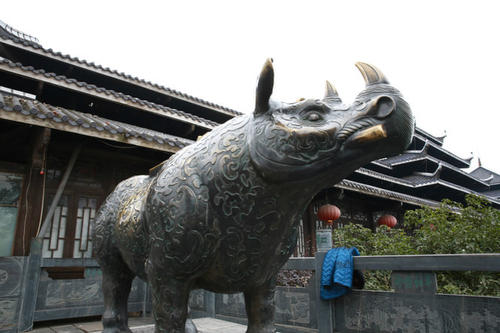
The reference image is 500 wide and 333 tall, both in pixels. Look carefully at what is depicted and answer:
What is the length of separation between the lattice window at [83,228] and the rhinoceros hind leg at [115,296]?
438 centimetres

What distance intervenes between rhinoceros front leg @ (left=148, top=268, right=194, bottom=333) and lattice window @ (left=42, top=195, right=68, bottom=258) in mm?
5140

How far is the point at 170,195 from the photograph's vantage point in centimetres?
136

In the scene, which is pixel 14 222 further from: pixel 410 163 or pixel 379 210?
pixel 410 163

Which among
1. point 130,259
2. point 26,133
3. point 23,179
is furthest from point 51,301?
point 130,259

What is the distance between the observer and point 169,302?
Result: 1.38 metres

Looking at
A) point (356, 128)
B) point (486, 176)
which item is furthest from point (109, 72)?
point (486, 176)

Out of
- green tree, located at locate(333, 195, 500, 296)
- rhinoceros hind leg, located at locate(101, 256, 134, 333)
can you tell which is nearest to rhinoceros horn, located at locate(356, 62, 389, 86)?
rhinoceros hind leg, located at locate(101, 256, 134, 333)

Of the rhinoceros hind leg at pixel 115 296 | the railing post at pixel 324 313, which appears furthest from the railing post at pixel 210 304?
the rhinoceros hind leg at pixel 115 296

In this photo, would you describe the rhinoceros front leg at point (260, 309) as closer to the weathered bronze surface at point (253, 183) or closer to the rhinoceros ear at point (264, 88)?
the weathered bronze surface at point (253, 183)

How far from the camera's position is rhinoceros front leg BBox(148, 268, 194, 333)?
4.51 feet

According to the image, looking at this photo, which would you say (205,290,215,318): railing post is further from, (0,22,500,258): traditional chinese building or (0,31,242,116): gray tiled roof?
(0,31,242,116): gray tiled roof

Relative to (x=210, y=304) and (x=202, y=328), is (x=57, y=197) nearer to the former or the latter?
(x=210, y=304)

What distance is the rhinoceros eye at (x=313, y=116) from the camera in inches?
47.5

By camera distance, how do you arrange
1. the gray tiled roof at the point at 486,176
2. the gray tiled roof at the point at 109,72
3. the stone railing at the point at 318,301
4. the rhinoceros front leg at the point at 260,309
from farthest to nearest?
the gray tiled roof at the point at 486,176, the gray tiled roof at the point at 109,72, the stone railing at the point at 318,301, the rhinoceros front leg at the point at 260,309
